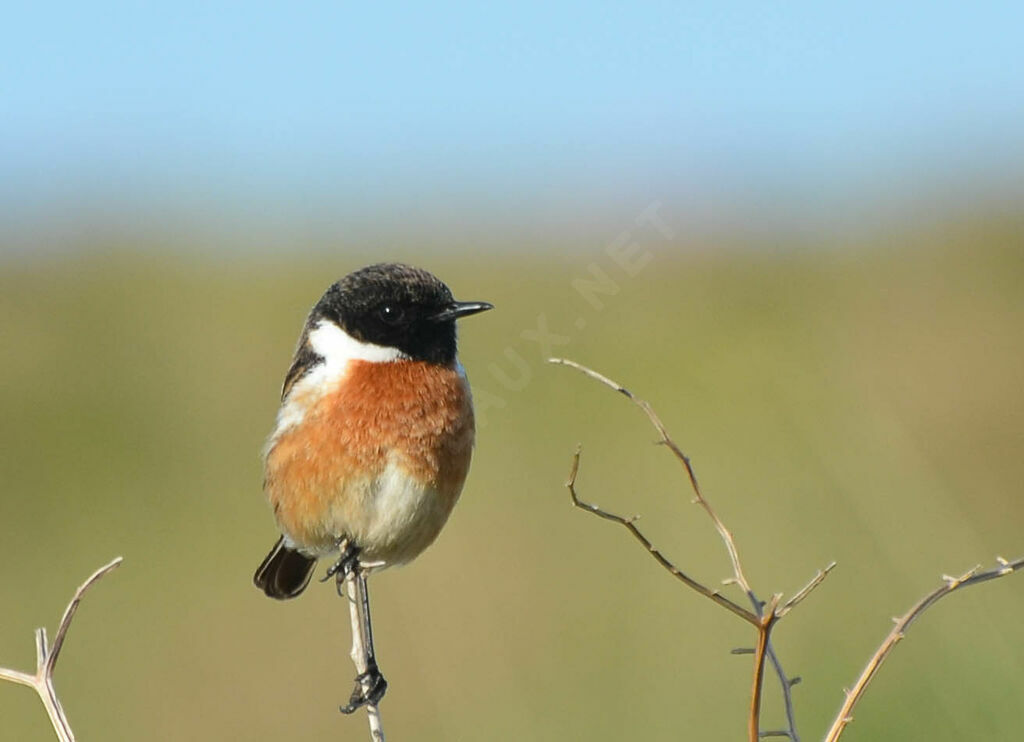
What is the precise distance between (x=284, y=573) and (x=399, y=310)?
3.83ft

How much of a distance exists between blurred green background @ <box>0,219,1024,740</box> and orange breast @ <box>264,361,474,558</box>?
6.45 feet

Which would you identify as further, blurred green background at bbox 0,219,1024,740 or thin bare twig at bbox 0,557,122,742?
blurred green background at bbox 0,219,1024,740

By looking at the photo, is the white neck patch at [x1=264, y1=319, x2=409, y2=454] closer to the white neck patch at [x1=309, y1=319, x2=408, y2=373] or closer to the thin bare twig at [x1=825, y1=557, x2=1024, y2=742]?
the white neck patch at [x1=309, y1=319, x2=408, y2=373]

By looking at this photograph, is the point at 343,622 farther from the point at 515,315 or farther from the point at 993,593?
the point at 993,593

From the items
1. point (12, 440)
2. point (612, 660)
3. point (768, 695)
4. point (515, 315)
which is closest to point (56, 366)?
point (12, 440)

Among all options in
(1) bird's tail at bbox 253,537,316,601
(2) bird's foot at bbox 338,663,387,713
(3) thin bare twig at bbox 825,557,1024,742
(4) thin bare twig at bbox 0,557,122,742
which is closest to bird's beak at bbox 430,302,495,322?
(2) bird's foot at bbox 338,663,387,713

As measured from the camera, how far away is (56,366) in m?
9.80

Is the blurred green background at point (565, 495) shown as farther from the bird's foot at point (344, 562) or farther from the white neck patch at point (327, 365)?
the white neck patch at point (327, 365)

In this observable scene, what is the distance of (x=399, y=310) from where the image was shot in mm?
4023

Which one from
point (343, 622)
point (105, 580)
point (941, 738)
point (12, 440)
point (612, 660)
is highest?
point (12, 440)

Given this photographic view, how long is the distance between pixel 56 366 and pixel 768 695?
5.87 meters

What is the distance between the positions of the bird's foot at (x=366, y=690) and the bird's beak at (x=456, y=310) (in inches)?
39.4

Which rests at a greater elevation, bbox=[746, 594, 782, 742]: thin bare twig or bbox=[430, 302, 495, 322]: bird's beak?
bbox=[430, 302, 495, 322]: bird's beak

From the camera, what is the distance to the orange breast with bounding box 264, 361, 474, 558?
3910 millimetres
